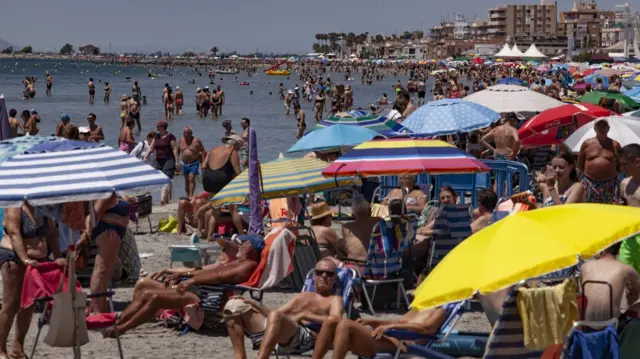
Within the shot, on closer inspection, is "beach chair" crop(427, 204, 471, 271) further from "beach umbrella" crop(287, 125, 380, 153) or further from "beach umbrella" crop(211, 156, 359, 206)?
"beach umbrella" crop(287, 125, 380, 153)

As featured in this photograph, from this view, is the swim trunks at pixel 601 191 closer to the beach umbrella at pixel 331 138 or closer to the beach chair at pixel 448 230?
the beach chair at pixel 448 230

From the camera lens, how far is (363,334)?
5887 mm

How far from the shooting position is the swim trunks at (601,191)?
874cm

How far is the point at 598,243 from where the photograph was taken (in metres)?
4.60

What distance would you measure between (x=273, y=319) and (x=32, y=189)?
1.54m

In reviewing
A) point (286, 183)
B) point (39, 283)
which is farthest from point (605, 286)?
point (286, 183)

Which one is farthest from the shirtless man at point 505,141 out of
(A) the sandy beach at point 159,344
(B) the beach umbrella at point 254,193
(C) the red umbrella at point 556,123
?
(A) the sandy beach at point 159,344

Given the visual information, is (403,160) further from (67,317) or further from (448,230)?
(67,317)

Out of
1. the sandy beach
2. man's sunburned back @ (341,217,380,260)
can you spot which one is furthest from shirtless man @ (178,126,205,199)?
man's sunburned back @ (341,217,380,260)

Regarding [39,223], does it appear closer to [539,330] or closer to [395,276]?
[395,276]

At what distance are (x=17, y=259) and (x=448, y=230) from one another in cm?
341

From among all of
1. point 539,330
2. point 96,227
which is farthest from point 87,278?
point 539,330

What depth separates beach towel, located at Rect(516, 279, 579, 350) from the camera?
4.74 m

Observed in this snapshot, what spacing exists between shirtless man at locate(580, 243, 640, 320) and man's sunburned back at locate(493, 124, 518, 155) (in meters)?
8.42
